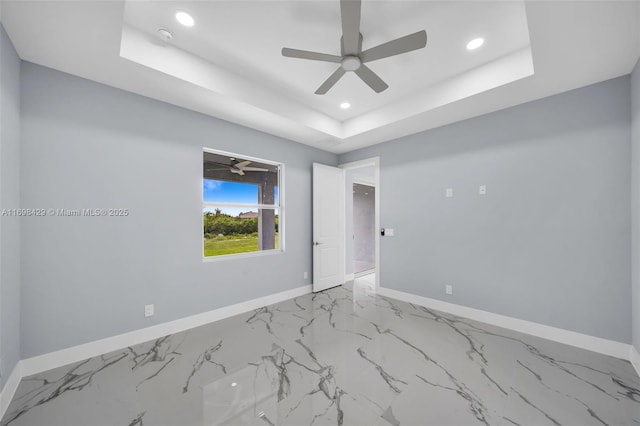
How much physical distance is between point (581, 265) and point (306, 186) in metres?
3.47

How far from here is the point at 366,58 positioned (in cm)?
205

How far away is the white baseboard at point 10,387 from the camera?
5.27 ft

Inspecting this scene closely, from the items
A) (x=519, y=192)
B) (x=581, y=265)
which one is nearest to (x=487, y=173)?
(x=519, y=192)

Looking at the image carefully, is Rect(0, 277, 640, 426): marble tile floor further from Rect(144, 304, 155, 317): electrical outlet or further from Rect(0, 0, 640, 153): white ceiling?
Rect(0, 0, 640, 153): white ceiling

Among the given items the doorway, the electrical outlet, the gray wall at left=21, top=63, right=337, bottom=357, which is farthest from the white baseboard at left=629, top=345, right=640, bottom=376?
the doorway

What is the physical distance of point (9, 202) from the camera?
180 cm

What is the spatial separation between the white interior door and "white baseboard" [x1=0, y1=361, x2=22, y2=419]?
3191 millimetres

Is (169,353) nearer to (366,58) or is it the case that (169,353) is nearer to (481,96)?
(366,58)

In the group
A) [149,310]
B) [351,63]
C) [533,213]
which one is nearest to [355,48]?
[351,63]

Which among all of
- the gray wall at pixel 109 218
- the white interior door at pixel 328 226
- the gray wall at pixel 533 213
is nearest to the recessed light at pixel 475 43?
the gray wall at pixel 533 213

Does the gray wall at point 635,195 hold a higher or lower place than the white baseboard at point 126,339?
higher

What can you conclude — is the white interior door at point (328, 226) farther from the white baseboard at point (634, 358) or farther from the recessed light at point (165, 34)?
the white baseboard at point (634, 358)

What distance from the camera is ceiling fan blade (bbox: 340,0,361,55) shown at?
153 cm

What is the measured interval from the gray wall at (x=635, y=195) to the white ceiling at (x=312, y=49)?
0.82ft
